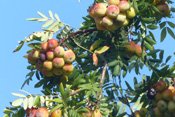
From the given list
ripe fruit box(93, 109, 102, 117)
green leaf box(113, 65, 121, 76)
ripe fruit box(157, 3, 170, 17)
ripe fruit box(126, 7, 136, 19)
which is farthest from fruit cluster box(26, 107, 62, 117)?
ripe fruit box(157, 3, 170, 17)

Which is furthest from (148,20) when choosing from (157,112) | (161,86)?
(157,112)

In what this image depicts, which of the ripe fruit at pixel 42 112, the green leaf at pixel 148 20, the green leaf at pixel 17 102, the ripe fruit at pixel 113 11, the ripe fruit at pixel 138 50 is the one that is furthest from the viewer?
the ripe fruit at pixel 138 50

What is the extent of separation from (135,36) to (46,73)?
1.04 m

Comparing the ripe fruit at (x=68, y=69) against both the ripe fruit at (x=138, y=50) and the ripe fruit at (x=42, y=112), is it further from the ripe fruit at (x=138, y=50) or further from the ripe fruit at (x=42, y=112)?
the ripe fruit at (x=138, y=50)

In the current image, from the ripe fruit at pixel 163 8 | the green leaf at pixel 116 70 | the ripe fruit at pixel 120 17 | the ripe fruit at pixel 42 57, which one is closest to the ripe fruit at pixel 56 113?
the ripe fruit at pixel 42 57

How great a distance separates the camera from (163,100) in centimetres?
416

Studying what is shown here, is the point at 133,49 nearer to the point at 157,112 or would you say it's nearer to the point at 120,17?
the point at 120,17

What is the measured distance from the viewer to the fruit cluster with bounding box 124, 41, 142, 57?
4434mm

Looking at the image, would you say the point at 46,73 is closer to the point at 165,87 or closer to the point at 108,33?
the point at 108,33

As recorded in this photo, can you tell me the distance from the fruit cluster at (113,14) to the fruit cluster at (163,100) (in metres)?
0.68

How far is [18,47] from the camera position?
4.27 m

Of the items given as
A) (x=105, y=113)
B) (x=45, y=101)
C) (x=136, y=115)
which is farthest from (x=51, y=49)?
(x=136, y=115)

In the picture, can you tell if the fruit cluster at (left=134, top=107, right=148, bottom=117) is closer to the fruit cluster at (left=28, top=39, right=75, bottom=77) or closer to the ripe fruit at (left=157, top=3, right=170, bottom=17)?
the fruit cluster at (left=28, top=39, right=75, bottom=77)

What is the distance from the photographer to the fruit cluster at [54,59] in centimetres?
410
